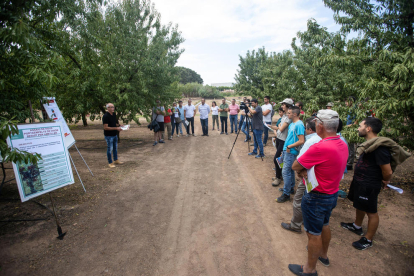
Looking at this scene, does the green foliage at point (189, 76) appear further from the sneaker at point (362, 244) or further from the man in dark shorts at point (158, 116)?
the sneaker at point (362, 244)

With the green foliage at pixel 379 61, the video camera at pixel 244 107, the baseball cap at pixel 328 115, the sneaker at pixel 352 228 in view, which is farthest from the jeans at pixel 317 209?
the video camera at pixel 244 107

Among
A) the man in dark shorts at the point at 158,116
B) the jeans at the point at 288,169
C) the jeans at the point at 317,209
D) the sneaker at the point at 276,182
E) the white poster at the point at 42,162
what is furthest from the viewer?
the man in dark shorts at the point at 158,116

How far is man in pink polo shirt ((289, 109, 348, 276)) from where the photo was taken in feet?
8.02

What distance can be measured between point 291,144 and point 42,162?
4.71 m

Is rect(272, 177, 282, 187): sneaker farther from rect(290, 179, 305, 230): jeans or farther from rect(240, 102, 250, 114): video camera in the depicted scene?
rect(240, 102, 250, 114): video camera

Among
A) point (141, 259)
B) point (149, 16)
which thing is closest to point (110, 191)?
point (141, 259)

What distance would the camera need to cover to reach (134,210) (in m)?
4.41

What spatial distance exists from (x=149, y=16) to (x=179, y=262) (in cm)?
1107

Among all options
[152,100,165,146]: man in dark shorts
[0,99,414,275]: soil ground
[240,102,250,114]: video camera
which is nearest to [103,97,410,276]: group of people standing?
[0,99,414,275]: soil ground

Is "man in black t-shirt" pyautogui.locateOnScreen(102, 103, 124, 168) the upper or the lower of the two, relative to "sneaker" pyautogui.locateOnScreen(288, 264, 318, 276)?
upper

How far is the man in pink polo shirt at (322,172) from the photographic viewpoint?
8.02 feet

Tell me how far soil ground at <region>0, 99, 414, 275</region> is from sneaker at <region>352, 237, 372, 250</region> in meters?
0.06

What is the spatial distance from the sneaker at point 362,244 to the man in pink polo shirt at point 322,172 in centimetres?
103

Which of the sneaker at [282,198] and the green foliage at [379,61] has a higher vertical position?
the green foliage at [379,61]
